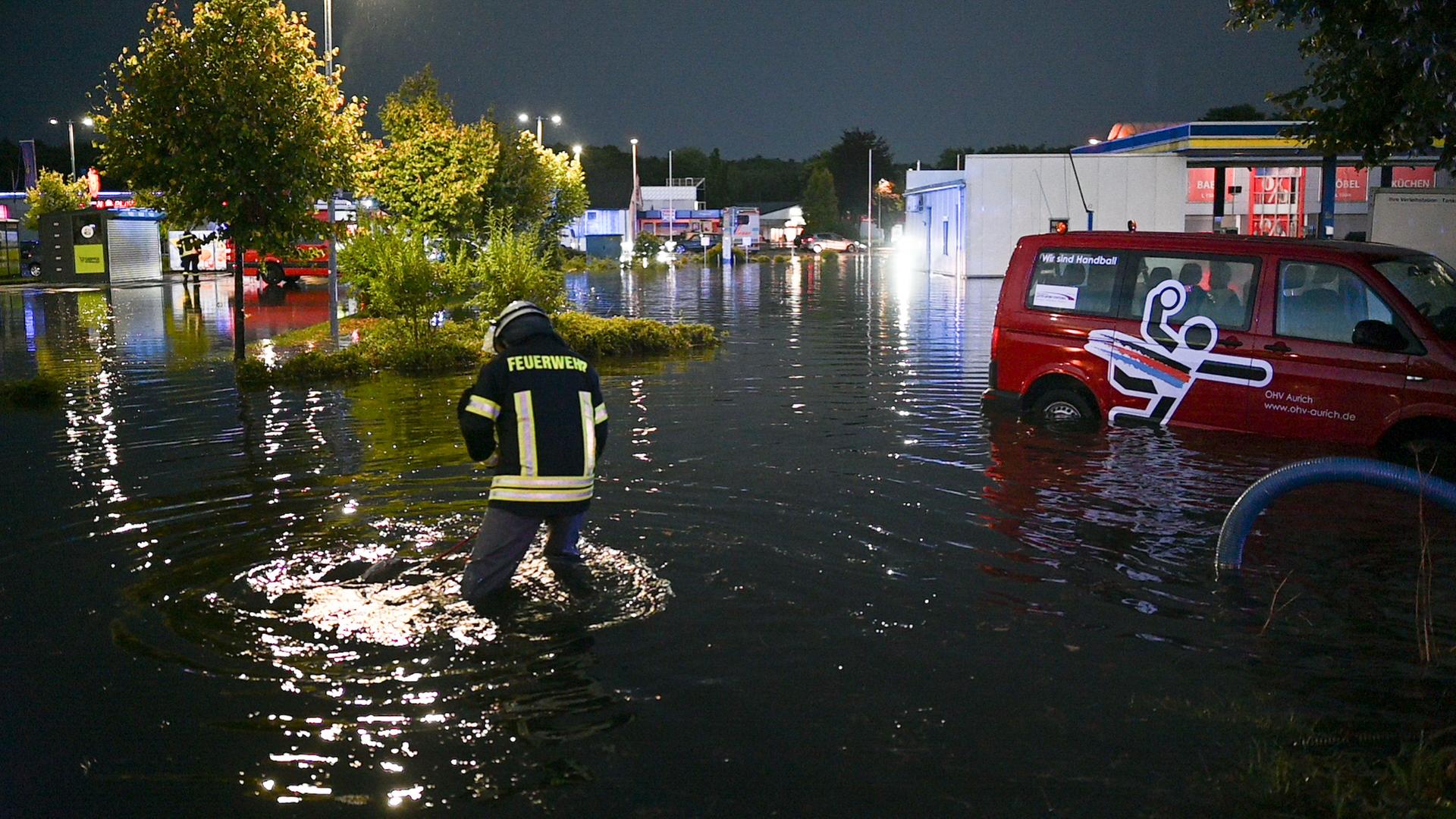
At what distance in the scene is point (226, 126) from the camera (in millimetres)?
17578

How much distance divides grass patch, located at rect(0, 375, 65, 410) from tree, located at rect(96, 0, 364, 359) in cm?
351

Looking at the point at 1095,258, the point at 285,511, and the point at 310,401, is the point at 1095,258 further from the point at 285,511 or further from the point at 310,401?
the point at 310,401

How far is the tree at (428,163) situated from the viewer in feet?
100

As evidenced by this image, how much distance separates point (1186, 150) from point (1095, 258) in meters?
35.8

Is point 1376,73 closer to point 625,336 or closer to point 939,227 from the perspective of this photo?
point 625,336

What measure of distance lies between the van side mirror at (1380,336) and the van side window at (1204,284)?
1.03m

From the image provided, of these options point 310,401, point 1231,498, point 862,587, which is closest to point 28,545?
point 862,587

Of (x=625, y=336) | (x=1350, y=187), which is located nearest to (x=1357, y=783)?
(x=625, y=336)

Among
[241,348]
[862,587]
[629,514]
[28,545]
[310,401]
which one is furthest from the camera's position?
[241,348]

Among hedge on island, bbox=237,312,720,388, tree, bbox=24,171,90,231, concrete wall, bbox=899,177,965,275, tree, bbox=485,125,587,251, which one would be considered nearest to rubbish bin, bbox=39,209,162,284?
tree, bbox=24,171,90,231

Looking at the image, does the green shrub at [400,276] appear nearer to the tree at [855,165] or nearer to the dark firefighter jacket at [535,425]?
the dark firefighter jacket at [535,425]

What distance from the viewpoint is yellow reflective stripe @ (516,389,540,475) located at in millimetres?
6312

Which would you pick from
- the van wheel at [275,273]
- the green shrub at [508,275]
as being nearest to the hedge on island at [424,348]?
the green shrub at [508,275]

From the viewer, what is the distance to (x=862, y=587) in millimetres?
7188
